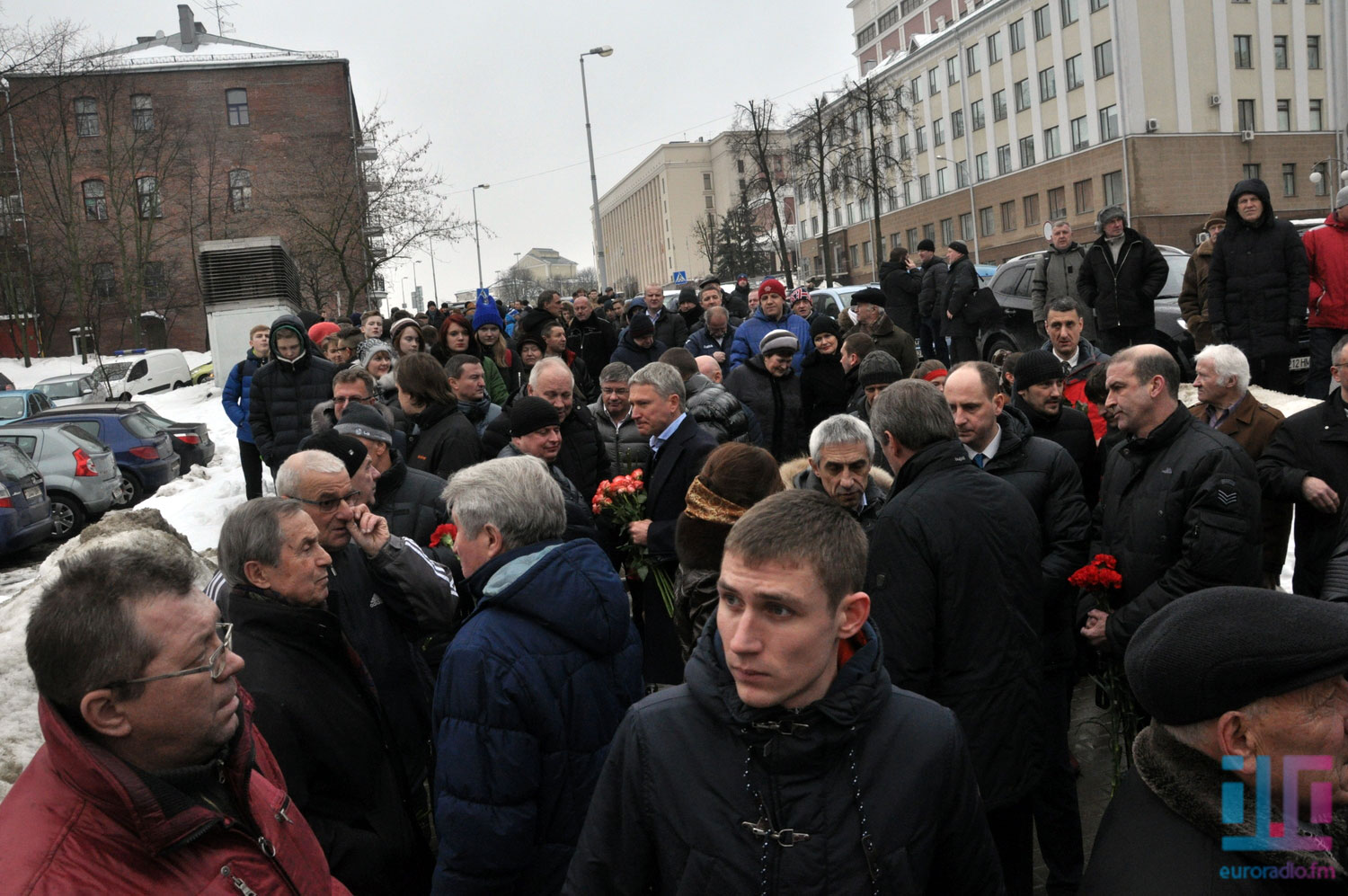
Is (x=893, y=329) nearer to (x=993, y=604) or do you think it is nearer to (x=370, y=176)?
(x=993, y=604)

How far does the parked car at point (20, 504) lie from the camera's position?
14.1 meters

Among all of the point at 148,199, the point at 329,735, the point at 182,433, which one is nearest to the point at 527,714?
the point at 329,735

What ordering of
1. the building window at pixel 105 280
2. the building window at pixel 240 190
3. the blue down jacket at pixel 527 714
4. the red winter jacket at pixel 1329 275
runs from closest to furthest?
the blue down jacket at pixel 527 714 < the red winter jacket at pixel 1329 275 < the building window at pixel 240 190 < the building window at pixel 105 280

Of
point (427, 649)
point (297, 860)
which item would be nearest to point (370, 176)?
point (427, 649)

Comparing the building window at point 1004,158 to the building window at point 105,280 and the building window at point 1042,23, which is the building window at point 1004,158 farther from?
the building window at point 105,280

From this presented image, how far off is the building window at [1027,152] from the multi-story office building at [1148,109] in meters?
0.12

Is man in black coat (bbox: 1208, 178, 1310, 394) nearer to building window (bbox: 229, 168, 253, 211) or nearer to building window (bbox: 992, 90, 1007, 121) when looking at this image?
building window (bbox: 229, 168, 253, 211)

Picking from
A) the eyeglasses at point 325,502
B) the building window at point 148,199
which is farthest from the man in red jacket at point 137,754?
the building window at point 148,199

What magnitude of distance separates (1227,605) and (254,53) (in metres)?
59.3

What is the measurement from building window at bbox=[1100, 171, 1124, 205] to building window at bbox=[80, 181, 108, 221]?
160 ft

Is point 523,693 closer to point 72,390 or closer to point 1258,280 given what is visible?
point 1258,280

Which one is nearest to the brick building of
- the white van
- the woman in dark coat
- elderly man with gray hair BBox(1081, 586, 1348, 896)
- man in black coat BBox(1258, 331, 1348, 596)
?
the white van

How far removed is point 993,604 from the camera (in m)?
3.74

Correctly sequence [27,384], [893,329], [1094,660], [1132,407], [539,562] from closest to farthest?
[539,562]
[1132,407]
[1094,660]
[893,329]
[27,384]
